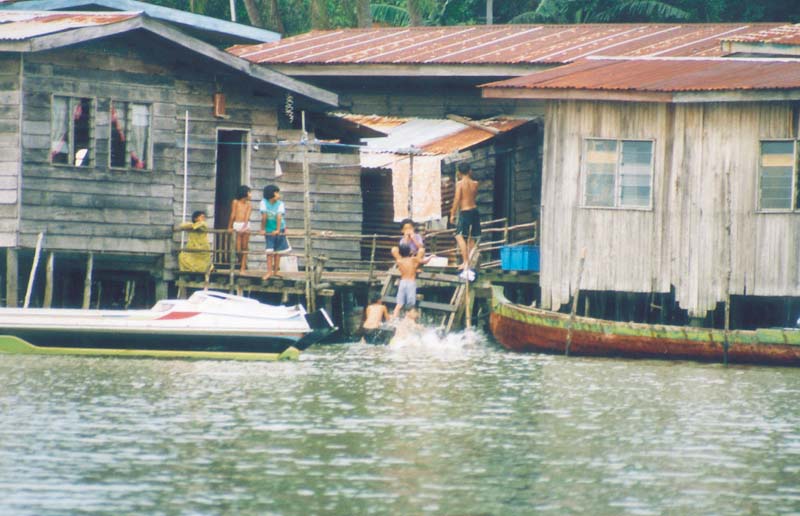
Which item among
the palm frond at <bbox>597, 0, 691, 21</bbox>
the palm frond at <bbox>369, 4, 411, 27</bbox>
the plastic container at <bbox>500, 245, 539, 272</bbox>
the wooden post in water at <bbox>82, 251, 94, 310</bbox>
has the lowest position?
the wooden post in water at <bbox>82, 251, 94, 310</bbox>

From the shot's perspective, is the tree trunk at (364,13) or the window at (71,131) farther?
the tree trunk at (364,13)

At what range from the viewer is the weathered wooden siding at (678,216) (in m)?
25.2

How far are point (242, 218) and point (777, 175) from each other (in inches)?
339

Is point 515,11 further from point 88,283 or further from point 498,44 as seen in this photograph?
point 88,283

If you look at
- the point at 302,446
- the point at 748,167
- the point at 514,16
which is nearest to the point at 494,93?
the point at 748,167

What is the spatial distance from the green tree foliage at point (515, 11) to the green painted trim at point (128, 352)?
21.8m

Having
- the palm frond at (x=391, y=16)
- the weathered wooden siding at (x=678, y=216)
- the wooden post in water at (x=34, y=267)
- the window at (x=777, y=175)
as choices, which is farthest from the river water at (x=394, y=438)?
the palm frond at (x=391, y=16)

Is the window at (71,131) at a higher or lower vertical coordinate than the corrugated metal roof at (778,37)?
lower

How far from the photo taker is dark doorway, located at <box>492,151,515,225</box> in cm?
3197

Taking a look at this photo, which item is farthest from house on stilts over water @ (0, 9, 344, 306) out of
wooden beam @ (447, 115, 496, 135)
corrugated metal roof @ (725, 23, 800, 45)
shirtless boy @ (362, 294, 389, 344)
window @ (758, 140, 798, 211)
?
window @ (758, 140, 798, 211)

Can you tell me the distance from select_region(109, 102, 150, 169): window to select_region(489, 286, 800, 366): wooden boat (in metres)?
6.28

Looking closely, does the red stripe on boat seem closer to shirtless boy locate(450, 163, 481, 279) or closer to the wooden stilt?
the wooden stilt

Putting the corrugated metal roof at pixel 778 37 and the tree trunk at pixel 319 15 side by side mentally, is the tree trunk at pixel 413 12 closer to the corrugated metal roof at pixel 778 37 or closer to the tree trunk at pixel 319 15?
the tree trunk at pixel 319 15

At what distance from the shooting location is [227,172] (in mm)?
29938
